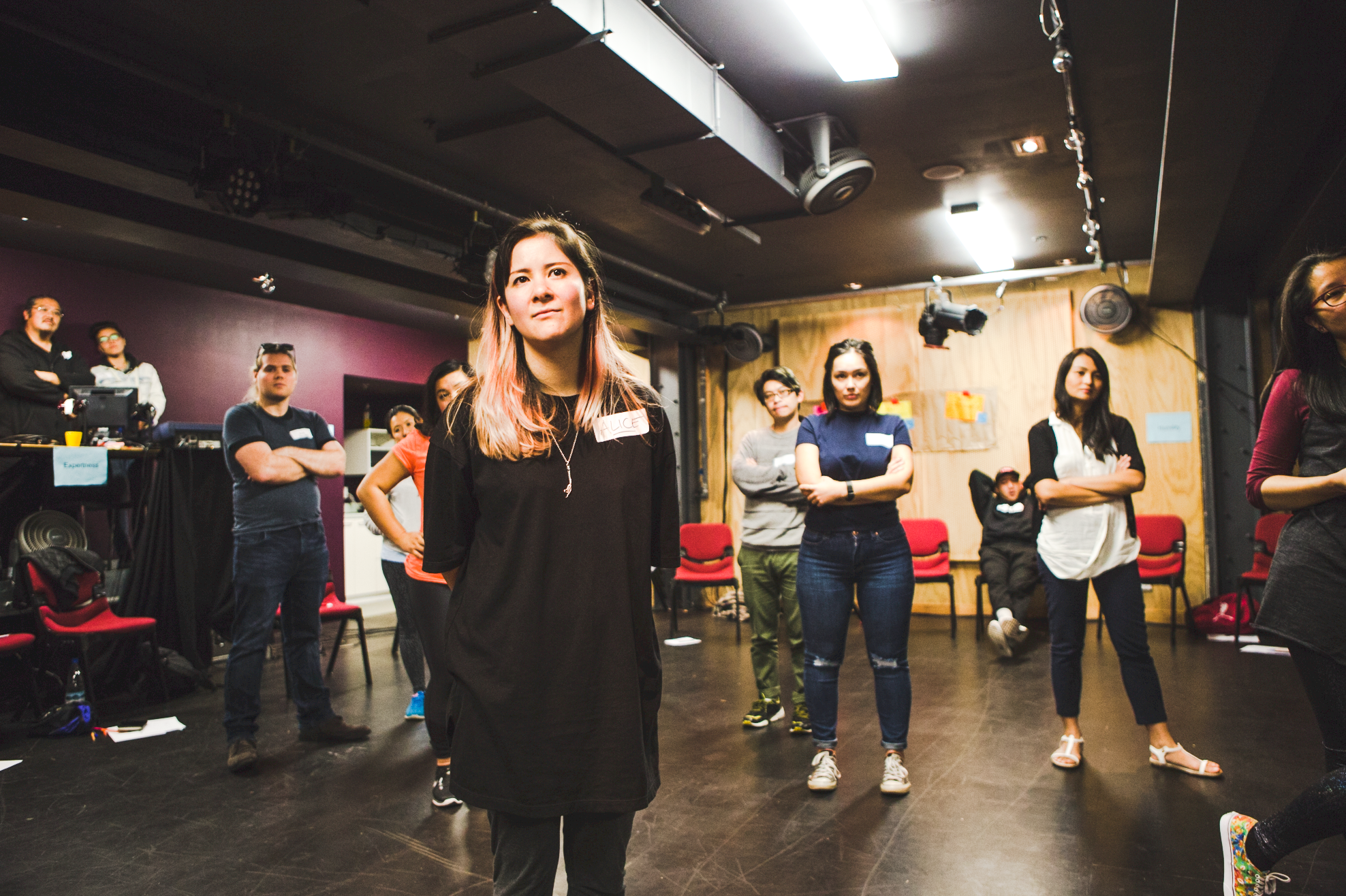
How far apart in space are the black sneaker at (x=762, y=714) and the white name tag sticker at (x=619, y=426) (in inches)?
112

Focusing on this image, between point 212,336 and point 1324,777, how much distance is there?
7292mm

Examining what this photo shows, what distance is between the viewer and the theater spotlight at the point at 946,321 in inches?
268

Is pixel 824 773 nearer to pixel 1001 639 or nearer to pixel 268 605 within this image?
pixel 268 605

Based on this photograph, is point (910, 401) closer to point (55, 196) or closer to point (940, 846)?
point (940, 846)

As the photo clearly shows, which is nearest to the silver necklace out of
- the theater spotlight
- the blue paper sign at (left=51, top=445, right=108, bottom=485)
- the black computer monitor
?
the blue paper sign at (left=51, top=445, right=108, bottom=485)

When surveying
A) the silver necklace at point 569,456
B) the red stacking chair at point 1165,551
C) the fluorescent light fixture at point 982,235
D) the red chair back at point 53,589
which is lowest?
the red stacking chair at point 1165,551

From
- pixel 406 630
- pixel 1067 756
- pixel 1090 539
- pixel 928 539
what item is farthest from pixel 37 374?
pixel 928 539

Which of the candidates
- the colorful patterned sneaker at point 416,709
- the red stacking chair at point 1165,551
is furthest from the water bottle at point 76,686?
the red stacking chair at point 1165,551

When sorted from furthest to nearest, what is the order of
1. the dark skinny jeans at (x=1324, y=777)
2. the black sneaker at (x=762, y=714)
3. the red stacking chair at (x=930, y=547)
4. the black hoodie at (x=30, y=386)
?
the red stacking chair at (x=930, y=547)
the black hoodie at (x=30, y=386)
the black sneaker at (x=762, y=714)
the dark skinny jeans at (x=1324, y=777)

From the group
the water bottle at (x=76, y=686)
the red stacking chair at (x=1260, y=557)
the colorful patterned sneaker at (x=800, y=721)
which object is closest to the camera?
the colorful patterned sneaker at (x=800, y=721)

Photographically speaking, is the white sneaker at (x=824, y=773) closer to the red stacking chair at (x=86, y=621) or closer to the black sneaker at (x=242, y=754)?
the black sneaker at (x=242, y=754)

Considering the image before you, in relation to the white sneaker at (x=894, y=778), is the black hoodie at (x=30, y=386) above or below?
above

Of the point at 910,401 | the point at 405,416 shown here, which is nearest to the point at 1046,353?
the point at 910,401

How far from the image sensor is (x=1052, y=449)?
3021 millimetres
